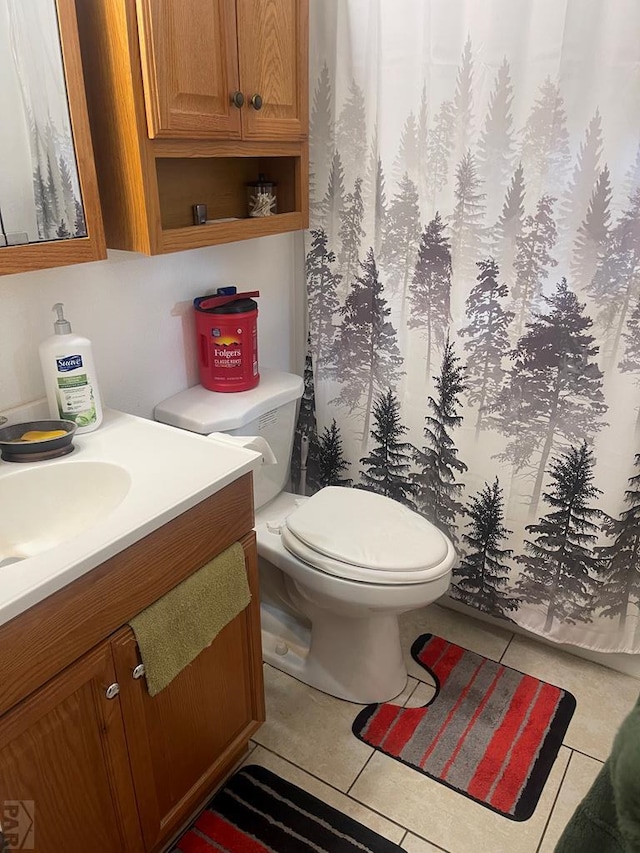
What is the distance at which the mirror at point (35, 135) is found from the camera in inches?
43.6

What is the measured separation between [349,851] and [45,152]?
5.05ft

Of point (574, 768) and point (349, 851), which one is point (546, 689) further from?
point (349, 851)

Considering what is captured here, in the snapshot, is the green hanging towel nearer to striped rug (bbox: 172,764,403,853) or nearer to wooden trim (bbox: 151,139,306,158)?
striped rug (bbox: 172,764,403,853)

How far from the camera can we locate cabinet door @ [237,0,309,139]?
1.37 m

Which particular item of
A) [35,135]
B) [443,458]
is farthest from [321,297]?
[35,135]

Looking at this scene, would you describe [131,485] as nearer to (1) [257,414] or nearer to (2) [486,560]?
(1) [257,414]

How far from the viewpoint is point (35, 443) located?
3.92 feet

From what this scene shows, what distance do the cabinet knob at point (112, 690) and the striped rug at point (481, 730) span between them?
0.80 meters

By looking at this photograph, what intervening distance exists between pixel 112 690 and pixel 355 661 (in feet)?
2.67

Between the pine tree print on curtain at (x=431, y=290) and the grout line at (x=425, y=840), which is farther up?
the pine tree print on curtain at (x=431, y=290)

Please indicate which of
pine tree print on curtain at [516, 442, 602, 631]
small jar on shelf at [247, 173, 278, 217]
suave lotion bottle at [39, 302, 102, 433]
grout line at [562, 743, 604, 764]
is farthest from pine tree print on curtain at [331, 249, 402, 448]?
grout line at [562, 743, 604, 764]

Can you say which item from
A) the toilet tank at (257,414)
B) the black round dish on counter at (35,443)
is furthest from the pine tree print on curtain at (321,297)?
the black round dish on counter at (35,443)

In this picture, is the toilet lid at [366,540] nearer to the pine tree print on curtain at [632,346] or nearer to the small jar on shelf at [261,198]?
the pine tree print on curtain at [632,346]

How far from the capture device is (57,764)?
3.22ft
